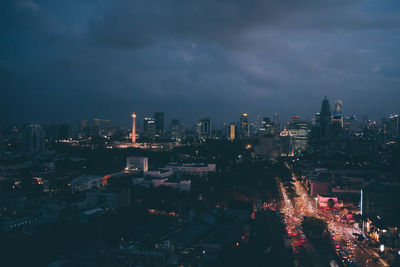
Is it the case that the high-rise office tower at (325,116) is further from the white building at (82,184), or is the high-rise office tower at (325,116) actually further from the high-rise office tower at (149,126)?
the white building at (82,184)

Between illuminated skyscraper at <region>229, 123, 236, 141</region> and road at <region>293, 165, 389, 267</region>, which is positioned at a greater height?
illuminated skyscraper at <region>229, 123, 236, 141</region>

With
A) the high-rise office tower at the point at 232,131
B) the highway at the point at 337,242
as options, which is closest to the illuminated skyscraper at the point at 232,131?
the high-rise office tower at the point at 232,131

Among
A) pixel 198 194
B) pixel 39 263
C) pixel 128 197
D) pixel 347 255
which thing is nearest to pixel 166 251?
pixel 39 263

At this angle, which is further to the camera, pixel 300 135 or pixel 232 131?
pixel 232 131

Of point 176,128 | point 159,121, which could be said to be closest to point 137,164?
point 159,121

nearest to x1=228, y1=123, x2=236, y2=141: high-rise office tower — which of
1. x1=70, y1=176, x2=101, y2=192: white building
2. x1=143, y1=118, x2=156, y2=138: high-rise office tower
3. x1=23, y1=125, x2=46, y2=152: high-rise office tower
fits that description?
x1=143, y1=118, x2=156, y2=138: high-rise office tower

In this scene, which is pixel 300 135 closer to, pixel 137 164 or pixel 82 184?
pixel 137 164

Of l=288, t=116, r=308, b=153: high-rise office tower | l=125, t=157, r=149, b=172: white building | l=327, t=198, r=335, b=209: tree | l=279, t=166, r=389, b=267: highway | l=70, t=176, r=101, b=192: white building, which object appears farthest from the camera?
l=288, t=116, r=308, b=153: high-rise office tower

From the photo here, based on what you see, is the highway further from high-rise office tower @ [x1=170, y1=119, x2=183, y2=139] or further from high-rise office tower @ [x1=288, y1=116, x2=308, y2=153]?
high-rise office tower @ [x1=170, y1=119, x2=183, y2=139]

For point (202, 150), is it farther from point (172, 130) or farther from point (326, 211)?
point (172, 130)
